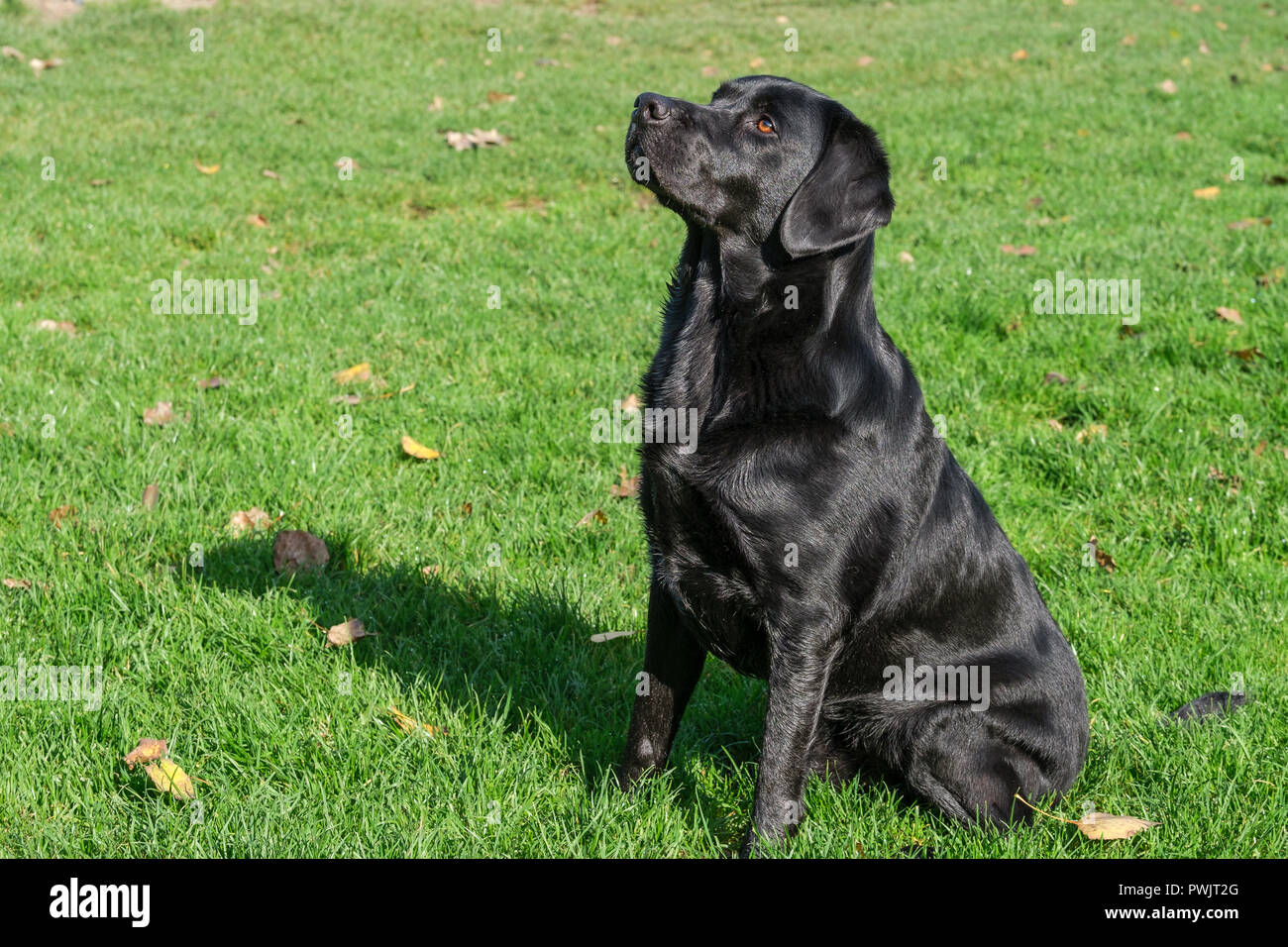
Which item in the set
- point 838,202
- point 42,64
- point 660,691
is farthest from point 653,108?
point 42,64

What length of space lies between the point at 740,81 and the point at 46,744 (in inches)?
104

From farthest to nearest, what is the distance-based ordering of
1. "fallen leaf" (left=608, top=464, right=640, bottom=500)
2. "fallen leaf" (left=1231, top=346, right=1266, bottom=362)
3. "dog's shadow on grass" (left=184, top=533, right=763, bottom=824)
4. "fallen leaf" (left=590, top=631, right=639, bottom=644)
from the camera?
"fallen leaf" (left=1231, top=346, right=1266, bottom=362) < "fallen leaf" (left=608, top=464, right=640, bottom=500) < "fallen leaf" (left=590, top=631, right=639, bottom=644) < "dog's shadow on grass" (left=184, top=533, right=763, bottom=824)

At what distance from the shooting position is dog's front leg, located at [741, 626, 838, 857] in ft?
8.79

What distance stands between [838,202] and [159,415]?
11.3ft

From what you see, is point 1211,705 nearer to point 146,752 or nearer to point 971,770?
point 971,770

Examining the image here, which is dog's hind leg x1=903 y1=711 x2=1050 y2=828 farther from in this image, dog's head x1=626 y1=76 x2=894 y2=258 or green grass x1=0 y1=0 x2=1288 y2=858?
dog's head x1=626 y1=76 x2=894 y2=258

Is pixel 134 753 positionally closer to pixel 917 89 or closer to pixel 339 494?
pixel 339 494

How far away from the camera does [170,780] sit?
9.31 ft

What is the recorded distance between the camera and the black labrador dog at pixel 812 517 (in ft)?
8.81

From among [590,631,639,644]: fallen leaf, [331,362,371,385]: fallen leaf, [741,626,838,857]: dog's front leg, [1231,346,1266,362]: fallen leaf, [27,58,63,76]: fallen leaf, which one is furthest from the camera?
[27,58,63,76]: fallen leaf

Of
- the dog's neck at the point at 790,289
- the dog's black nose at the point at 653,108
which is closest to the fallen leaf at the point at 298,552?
the dog's neck at the point at 790,289

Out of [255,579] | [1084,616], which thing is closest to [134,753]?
[255,579]

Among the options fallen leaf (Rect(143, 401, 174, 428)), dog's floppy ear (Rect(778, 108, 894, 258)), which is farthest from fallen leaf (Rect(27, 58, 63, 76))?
dog's floppy ear (Rect(778, 108, 894, 258))

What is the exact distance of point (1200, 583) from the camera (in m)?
4.03
